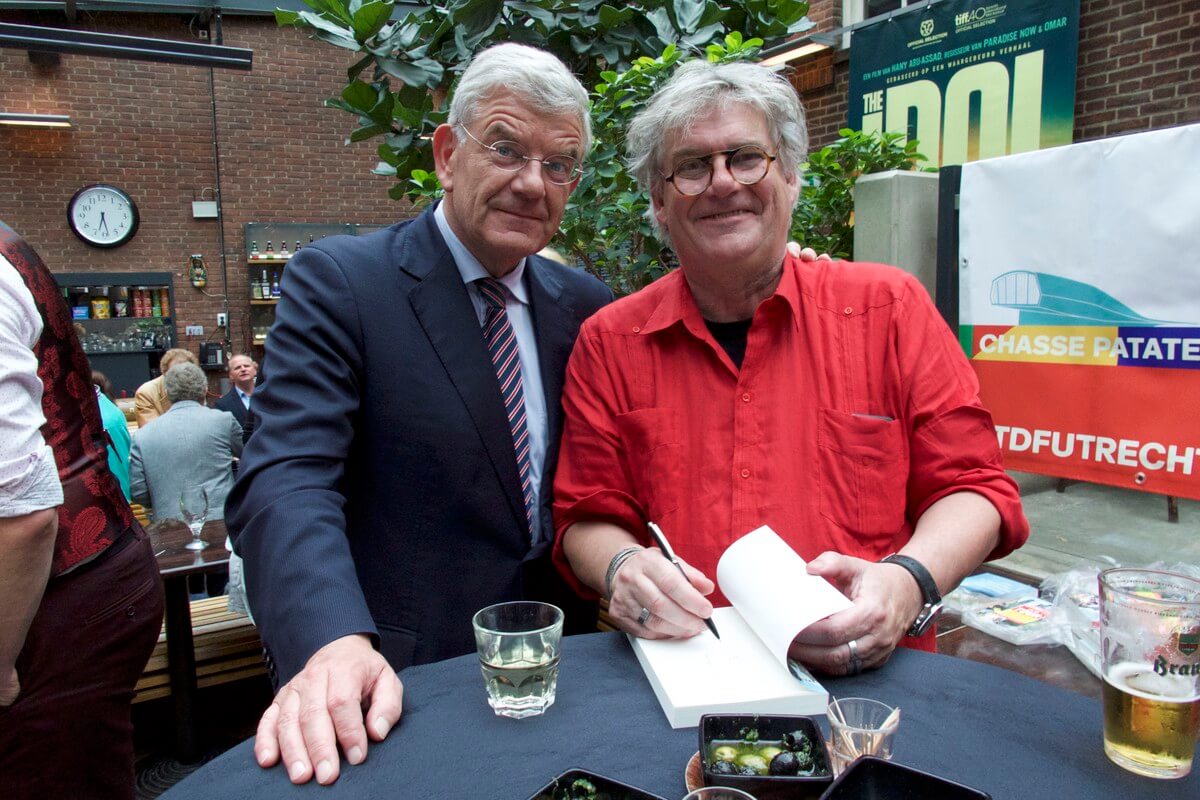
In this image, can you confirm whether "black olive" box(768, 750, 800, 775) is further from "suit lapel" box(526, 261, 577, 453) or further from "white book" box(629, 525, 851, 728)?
"suit lapel" box(526, 261, 577, 453)

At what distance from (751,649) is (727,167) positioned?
2.97ft

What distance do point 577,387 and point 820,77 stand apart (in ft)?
20.6

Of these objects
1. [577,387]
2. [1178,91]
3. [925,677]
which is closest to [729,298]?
[577,387]

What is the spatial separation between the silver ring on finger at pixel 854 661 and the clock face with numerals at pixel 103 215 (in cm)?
1132

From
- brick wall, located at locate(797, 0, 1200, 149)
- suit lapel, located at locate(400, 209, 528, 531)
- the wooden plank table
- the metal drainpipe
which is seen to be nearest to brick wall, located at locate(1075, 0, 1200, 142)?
brick wall, located at locate(797, 0, 1200, 149)

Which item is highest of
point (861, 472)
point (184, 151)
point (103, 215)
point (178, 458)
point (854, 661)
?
point (184, 151)

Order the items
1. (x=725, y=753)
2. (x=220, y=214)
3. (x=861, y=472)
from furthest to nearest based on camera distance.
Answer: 1. (x=220, y=214)
2. (x=861, y=472)
3. (x=725, y=753)

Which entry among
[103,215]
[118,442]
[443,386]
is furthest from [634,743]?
[103,215]

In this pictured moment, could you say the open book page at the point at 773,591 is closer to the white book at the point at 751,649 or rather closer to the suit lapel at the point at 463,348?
the white book at the point at 751,649

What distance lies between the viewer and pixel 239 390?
610 centimetres

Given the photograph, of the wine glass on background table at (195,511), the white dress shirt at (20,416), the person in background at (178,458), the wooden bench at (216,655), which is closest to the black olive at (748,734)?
the white dress shirt at (20,416)

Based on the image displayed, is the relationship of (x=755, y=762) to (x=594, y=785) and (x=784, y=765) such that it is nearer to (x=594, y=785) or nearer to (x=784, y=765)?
(x=784, y=765)

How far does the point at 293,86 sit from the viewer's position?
1071 cm

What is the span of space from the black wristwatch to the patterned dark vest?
1567 millimetres
